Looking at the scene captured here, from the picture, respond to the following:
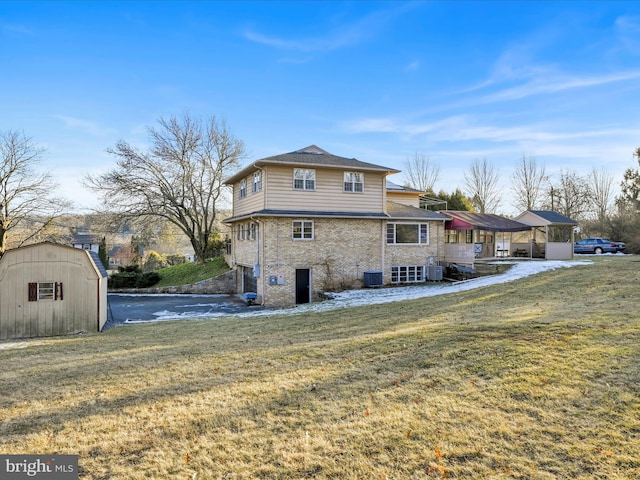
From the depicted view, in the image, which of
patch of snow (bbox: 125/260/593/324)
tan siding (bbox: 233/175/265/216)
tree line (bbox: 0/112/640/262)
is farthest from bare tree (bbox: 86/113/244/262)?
patch of snow (bbox: 125/260/593/324)

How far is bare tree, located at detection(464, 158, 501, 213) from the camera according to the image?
5103 centimetres

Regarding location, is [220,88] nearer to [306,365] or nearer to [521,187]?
[306,365]

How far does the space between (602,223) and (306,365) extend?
44.9 meters

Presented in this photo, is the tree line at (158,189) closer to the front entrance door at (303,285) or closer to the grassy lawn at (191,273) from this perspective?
the grassy lawn at (191,273)

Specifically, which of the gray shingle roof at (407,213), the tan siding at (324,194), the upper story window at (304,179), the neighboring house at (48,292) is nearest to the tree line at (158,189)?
the gray shingle roof at (407,213)

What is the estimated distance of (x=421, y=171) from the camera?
2064 inches

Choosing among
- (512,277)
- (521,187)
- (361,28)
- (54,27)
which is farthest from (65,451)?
(521,187)

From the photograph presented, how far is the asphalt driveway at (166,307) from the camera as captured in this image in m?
17.4

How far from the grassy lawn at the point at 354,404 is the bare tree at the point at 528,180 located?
1819 inches

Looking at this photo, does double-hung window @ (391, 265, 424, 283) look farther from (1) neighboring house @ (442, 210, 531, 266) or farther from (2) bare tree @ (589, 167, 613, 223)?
(2) bare tree @ (589, 167, 613, 223)

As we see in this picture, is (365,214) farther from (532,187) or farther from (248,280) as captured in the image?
(532,187)

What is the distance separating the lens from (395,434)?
414 centimetres

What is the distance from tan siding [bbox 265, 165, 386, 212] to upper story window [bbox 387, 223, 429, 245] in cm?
149

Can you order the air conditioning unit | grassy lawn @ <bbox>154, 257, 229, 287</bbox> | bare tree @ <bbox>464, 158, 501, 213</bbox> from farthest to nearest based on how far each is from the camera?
bare tree @ <bbox>464, 158, 501, 213</bbox>
grassy lawn @ <bbox>154, 257, 229, 287</bbox>
the air conditioning unit
